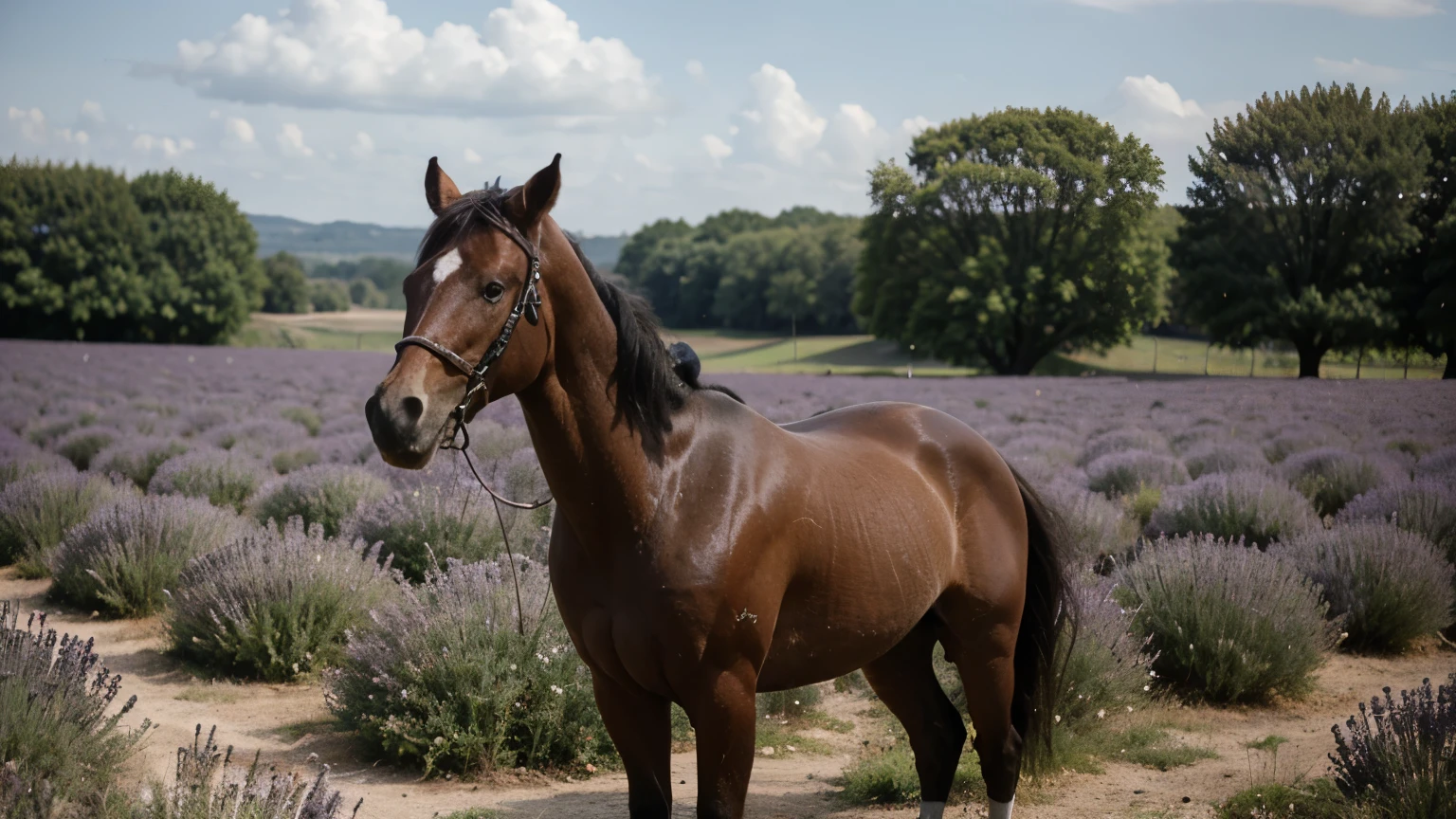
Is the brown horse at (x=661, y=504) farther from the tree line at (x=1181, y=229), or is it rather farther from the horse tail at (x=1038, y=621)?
the tree line at (x=1181, y=229)

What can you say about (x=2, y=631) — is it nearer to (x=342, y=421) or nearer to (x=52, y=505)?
(x=52, y=505)

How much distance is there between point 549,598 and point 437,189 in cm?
298

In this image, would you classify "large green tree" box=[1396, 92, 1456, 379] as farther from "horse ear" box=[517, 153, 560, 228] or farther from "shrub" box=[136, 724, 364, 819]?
"shrub" box=[136, 724, 364, 819]

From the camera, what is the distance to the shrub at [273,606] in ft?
20.3

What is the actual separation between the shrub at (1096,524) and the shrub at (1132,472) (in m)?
1.41

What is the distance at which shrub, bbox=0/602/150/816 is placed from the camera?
358 centimetres

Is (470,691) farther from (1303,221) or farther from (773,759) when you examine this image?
(1303,221)

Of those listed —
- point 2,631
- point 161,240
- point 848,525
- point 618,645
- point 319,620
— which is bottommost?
point 319,620

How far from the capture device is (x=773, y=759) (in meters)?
5.25

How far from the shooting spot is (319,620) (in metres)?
6.34

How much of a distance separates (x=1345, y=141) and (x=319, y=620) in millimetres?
7691

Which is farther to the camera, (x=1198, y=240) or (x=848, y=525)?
(x=1198, y=240)

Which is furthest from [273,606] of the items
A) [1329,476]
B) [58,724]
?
[1329,476]

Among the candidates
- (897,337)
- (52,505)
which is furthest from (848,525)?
(897,337)
